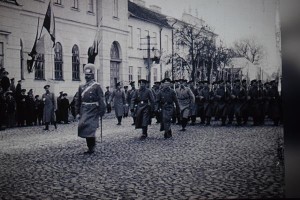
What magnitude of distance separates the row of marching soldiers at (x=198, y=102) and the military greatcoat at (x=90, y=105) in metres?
2.41

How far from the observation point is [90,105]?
7.31 meters

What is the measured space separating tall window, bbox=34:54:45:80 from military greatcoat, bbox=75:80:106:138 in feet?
2.50

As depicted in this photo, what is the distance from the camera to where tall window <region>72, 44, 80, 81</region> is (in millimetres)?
7592

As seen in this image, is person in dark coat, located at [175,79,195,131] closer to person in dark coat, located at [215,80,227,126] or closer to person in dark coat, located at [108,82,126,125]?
person in dark coat, located at [215,80,227,126]

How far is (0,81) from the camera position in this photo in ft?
20.6

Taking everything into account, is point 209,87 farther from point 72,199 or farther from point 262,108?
point 72,199

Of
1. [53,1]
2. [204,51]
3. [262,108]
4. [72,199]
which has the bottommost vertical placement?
[72,199]

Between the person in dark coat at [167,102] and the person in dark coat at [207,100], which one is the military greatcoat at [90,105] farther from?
the person in dark coat at [207,100]

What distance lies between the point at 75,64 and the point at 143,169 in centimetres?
293

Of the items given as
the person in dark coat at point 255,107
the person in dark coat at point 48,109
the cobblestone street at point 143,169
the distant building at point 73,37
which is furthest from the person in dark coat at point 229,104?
the person in dark coat at point 48,109

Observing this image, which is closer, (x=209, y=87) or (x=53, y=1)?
(x=53, y=1)

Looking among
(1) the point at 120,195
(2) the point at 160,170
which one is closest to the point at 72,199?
(1) the point at 120,195

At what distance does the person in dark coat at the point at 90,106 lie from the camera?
718 cm

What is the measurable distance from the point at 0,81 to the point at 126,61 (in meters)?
4.49
